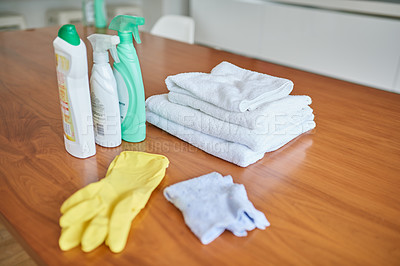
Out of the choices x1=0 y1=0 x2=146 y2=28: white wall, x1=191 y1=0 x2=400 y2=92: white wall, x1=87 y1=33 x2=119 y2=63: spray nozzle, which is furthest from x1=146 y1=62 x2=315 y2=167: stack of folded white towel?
x1=0 y1=0 x2=146 y2=28: white wall

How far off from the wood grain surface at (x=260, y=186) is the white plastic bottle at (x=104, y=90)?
62 millimetres

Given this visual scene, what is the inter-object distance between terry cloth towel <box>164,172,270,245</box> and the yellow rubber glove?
0.06 m

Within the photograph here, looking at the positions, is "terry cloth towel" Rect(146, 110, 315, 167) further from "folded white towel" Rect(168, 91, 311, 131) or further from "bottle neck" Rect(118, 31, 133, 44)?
"bottle neck" Rect(118, 31, 133, 44)

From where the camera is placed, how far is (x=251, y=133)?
2.50 ft

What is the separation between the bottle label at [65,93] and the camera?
682mm

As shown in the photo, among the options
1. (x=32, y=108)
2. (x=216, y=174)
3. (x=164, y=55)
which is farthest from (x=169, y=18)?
(x=216, y=174)

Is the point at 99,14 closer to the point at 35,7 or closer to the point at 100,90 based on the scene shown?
the point at 100,90

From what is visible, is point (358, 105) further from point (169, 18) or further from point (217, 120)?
point (169, 18)

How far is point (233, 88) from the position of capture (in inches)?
33.1

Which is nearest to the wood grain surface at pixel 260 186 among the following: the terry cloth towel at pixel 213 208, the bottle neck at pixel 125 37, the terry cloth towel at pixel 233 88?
the terry cloth towel at pixel 213 208

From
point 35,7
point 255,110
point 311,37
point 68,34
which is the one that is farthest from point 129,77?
point 35,7

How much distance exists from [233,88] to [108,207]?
1.33 feet

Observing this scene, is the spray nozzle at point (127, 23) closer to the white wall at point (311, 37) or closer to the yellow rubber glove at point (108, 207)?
A: the yellow rubber glove at point (108, 207)

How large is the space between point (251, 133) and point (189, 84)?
20cm
